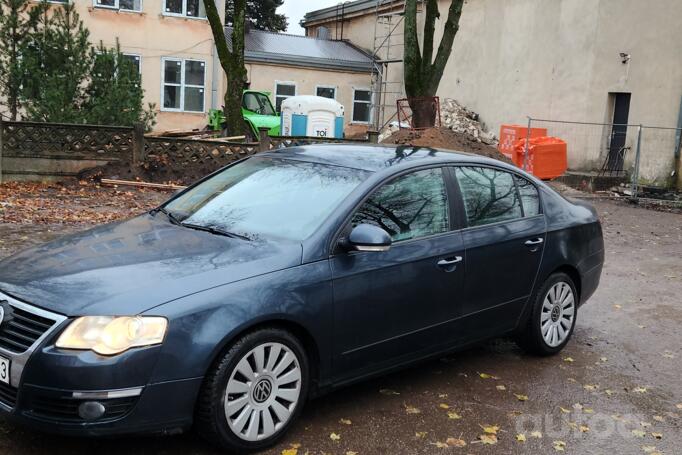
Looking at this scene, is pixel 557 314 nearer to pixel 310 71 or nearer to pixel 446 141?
pixel 446 141

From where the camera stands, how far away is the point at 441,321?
4547mm

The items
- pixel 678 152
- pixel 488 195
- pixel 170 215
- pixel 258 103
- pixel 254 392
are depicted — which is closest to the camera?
pixel 254 392

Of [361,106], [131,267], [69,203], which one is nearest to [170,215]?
[131,267]

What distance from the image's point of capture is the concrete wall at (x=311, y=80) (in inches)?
1073

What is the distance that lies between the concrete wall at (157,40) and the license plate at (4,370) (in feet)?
72.3

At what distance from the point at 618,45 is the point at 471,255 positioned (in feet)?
54.4

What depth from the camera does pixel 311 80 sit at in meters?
28.4

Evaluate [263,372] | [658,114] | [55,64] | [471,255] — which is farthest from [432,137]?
[263,372]

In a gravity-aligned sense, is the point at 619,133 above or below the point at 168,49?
below

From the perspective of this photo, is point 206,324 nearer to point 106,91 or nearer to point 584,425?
point 584,425

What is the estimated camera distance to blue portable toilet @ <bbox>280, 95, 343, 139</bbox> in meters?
20.5

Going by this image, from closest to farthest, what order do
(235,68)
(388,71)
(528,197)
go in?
1. (528,197)
2. (235,68)
3. (388,71)

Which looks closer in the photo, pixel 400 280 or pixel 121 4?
pixel 400 280

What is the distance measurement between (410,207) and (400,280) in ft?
1.74
